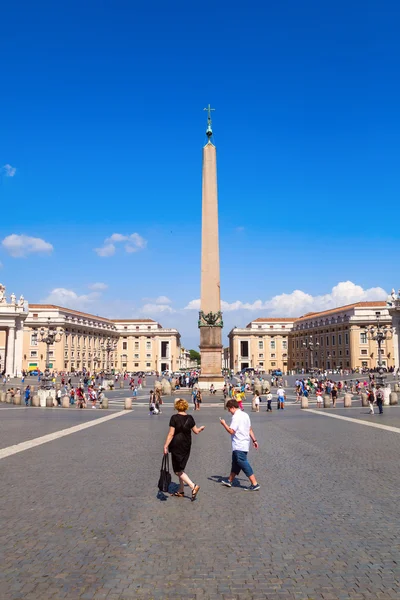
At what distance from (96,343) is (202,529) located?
104869 millimetres

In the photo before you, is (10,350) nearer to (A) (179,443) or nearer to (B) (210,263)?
(B) (210,263)

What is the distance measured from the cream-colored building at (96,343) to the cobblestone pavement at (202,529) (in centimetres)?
6797

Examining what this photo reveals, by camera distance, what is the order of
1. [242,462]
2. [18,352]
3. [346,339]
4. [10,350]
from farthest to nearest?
[346,339] < [18,352] < [10,350] < [242,462]

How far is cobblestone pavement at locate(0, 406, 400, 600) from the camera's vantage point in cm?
405

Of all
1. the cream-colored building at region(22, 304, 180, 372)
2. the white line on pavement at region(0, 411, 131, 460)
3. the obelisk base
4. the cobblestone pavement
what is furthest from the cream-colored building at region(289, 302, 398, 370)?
the cobblestone pavement

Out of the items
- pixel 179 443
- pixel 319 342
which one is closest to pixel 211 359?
pixel 179 443

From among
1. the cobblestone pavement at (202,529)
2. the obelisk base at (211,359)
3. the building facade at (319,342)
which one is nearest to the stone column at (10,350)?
the building facade at (319,342)

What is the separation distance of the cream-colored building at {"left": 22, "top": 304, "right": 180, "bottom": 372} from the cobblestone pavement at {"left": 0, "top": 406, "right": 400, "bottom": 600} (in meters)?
68.0

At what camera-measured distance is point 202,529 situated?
5492 mm

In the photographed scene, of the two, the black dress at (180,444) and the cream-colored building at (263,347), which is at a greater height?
the cream-colored building at (263,347)

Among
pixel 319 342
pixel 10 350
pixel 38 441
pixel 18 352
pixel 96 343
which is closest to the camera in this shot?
pixel 38 441

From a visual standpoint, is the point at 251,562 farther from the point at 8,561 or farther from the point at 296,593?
the point at 8,561

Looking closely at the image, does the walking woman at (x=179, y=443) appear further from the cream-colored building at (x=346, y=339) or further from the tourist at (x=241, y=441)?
the cream-colored building at (x=346, y=339)

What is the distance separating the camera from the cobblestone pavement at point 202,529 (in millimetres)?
4051
